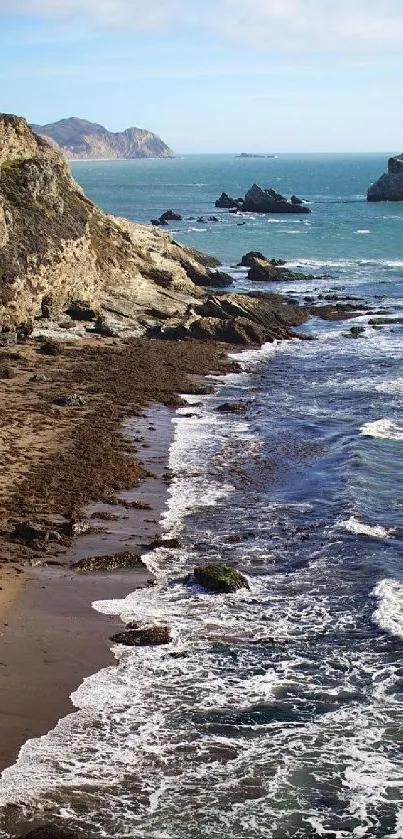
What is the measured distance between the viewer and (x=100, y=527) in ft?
84.4

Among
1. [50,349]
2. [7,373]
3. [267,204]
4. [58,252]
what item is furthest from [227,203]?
[7,373]

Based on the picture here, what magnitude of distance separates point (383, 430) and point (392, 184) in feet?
415

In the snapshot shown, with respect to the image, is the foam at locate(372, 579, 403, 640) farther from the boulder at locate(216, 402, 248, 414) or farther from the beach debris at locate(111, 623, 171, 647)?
the boulder at locate(216, 402, 248, 414)

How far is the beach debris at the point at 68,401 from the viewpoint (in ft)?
122

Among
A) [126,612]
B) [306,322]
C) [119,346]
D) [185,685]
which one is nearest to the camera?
[185,685]

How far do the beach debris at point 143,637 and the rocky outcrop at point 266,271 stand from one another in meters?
55.6

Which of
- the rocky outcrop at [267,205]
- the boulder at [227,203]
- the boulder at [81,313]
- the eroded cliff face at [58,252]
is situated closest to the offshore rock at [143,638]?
the eroded cliff face at [58,252]

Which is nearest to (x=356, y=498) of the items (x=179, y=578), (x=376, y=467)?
(x=376, y=467)

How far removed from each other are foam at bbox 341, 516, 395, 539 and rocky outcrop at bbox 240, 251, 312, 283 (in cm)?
4870

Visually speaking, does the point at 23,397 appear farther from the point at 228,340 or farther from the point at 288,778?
the point at 288,778

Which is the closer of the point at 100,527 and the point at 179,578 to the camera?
the point at 179,578

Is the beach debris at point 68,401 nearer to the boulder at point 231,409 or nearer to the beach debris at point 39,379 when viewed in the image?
the beach debris at point 39,379

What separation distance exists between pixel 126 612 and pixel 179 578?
2.26 metres

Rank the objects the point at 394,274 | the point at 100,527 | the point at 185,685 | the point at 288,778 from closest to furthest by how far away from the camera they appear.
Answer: the point at 288,778, the point at 185,685, the point at 100,527, the point at 394,274
